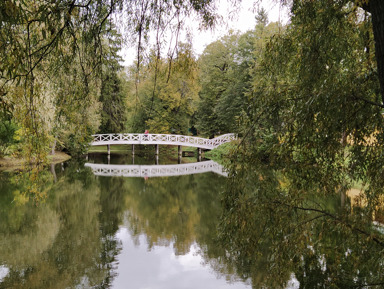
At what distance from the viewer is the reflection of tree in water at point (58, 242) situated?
501 cm

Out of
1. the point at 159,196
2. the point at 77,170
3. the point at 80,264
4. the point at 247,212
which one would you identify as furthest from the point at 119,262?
the point at 77,170

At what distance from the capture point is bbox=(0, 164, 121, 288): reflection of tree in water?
16.4 feet

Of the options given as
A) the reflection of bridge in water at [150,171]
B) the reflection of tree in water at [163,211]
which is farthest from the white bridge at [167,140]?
the reflection of tree in water at [163,211]

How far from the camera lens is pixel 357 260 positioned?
3236 mm

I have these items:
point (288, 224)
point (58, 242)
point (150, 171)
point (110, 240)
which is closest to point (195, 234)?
point (110, 240)

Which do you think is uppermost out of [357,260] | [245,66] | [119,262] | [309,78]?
[245,66]

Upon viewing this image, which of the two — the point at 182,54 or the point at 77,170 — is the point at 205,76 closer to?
the point at 77,170

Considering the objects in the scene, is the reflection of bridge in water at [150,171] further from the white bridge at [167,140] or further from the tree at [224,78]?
the white bridge at [167,140]

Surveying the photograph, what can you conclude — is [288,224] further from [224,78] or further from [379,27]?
[224,78]

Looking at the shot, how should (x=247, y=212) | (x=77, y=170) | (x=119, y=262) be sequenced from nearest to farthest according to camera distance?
(x=247, y=212) → (x=119, y=262) → (x=77, y=170)

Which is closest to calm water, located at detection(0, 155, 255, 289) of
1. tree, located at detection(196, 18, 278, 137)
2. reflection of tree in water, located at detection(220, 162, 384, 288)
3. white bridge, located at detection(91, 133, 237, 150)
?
reflection of tree in water, located at detection(220, 162, 384, 288)

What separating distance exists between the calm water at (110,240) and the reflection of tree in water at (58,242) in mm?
12

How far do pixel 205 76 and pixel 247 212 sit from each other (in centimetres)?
1924

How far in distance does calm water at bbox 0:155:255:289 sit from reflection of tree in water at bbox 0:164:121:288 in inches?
0.5
